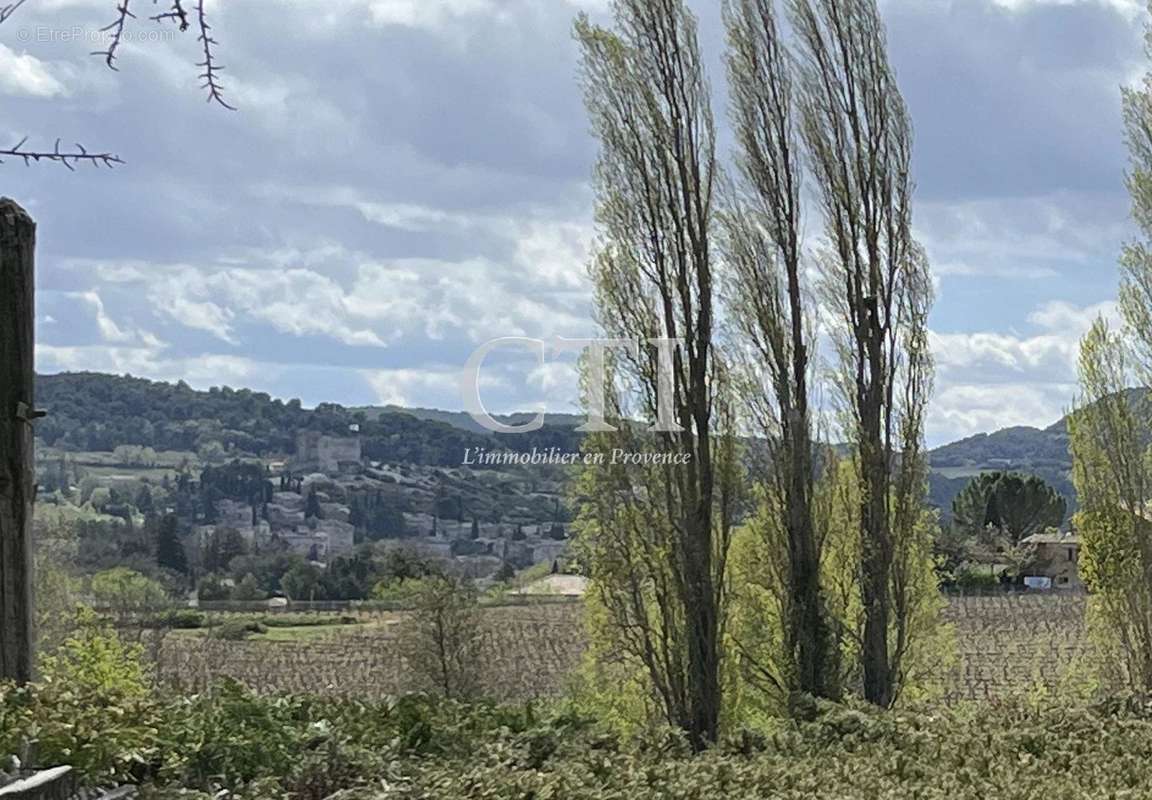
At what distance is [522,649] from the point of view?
1537 inches

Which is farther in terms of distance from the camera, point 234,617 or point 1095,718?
point 234,617

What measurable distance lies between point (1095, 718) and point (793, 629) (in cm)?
752

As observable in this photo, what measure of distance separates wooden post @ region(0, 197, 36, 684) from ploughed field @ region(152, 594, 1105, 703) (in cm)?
2054

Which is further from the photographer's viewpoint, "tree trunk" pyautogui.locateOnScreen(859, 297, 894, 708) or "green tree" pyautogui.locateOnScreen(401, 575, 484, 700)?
"green tree" pyautogui.locateOnScreen(401, 575, 484, 700)

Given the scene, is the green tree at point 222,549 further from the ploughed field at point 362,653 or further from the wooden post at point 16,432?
the wooden post at point 16,432

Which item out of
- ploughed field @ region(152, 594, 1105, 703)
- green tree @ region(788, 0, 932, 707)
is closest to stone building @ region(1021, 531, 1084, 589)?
ploughed field @ region(152, 594, 1105, 703)

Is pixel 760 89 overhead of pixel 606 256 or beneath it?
overhead

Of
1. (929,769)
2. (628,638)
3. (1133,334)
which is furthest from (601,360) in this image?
(929,769)

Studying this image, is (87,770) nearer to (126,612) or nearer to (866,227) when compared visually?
(866,227)

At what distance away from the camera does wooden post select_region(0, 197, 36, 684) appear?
200 inches

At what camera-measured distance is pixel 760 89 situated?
47.1ft

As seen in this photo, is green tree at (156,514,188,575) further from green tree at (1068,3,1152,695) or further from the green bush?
the green bush

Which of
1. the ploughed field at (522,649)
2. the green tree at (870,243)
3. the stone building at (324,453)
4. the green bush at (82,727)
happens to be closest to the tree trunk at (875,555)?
the green tree at (870,243)

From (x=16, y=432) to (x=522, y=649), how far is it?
34.5 meters
